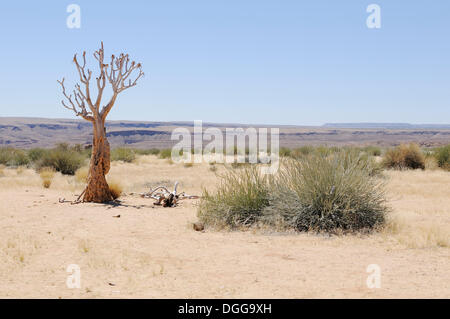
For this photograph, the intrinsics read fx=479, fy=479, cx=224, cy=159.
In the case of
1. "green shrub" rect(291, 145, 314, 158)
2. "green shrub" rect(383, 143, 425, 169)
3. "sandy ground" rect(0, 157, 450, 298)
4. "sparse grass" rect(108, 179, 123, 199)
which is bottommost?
"sandy ground" rect(0, 157, 450, 298)

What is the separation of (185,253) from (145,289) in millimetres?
1808

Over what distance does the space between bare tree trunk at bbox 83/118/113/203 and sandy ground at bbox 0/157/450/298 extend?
93 cm

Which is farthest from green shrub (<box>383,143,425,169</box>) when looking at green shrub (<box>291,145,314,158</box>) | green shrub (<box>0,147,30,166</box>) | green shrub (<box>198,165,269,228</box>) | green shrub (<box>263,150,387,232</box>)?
green shrub (<box>0,147,30,166</box>)

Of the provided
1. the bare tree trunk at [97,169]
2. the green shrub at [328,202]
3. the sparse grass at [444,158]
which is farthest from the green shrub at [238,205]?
the sparse grass at [444,158]

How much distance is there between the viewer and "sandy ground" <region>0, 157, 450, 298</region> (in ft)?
18.9

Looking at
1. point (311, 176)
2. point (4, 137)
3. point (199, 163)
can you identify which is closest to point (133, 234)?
point (311, 176)

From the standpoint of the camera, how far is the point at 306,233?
8.89 metres

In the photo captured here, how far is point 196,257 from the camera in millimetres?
7344

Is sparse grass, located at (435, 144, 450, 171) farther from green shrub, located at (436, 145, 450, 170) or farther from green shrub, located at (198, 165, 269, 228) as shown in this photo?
green shrub, located at (198, 165, 269, 228)

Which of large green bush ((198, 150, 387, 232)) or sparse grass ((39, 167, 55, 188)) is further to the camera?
sparse grass ((39, 167, 55, 188))

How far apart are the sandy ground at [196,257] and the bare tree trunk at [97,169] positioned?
36.5 inches

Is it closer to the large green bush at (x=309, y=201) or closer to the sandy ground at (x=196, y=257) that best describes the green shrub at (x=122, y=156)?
the sandy ground at (x=196, y=257)

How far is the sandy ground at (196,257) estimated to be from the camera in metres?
5.75
